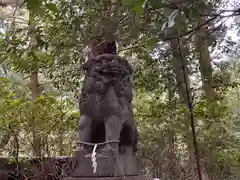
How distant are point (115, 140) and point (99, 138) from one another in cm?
29

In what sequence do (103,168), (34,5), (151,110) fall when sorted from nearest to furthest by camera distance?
(34,5), (103,168), (151,110)

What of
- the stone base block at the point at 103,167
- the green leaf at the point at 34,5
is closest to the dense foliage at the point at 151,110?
the stone base block at the point at 103,167

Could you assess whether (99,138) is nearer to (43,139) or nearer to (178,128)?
(43,139)

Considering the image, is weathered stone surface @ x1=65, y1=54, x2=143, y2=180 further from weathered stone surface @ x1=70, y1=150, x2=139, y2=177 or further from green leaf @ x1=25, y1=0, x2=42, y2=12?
green leaf @ x1=25, y1=0, x2=42, y2=12

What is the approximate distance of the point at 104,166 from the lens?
2660mm

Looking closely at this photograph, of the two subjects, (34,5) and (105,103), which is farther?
(105,103)

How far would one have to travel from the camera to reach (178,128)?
4391 millimetres

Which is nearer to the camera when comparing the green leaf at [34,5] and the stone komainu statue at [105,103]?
the green leaf at [34,5]

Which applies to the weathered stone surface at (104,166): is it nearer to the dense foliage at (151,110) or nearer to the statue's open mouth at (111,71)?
the statue's open mouth at (111,71)

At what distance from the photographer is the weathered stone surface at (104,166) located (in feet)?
8.67

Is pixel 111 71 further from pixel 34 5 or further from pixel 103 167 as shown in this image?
pixel 34 5

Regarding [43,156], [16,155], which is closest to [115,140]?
[43,156]

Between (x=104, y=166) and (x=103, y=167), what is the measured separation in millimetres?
12

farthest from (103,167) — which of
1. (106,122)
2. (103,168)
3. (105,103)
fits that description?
(105,103)
